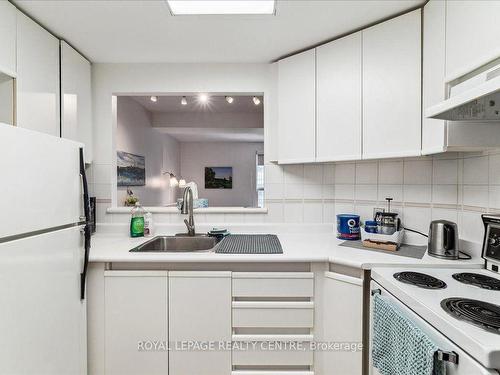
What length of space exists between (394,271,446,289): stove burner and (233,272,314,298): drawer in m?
0.45

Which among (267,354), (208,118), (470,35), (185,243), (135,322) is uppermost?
(208,118)

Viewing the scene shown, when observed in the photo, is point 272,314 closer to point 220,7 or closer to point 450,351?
point 450,351

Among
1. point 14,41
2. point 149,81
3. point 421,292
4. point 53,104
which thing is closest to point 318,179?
point 421,292

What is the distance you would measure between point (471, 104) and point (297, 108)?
0.96 metres

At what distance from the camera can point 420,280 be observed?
1.10m

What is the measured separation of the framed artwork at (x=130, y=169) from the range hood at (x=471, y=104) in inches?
120

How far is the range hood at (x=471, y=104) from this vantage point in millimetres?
917

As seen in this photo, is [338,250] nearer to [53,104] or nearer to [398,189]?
[398,189]

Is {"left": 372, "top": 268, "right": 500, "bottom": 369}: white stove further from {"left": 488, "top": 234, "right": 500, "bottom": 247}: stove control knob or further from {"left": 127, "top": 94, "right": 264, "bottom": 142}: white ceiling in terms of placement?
{"left": 127, "top": 94, "right": 264, "bottom": 142}: white ceiling

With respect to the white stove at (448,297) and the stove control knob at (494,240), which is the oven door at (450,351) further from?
the stove control knob at (494,240)

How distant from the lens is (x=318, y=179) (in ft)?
6.85

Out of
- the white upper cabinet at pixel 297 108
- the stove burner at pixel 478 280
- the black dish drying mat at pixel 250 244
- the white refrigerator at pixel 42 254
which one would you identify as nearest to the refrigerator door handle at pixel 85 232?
the white refrigerator at pixel 42 254

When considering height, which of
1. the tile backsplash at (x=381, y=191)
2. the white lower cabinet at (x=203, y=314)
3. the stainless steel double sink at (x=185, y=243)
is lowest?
the white lower cabinet at (x=203, y=314)

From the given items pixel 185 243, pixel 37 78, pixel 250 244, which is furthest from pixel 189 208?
pixel 37 78
